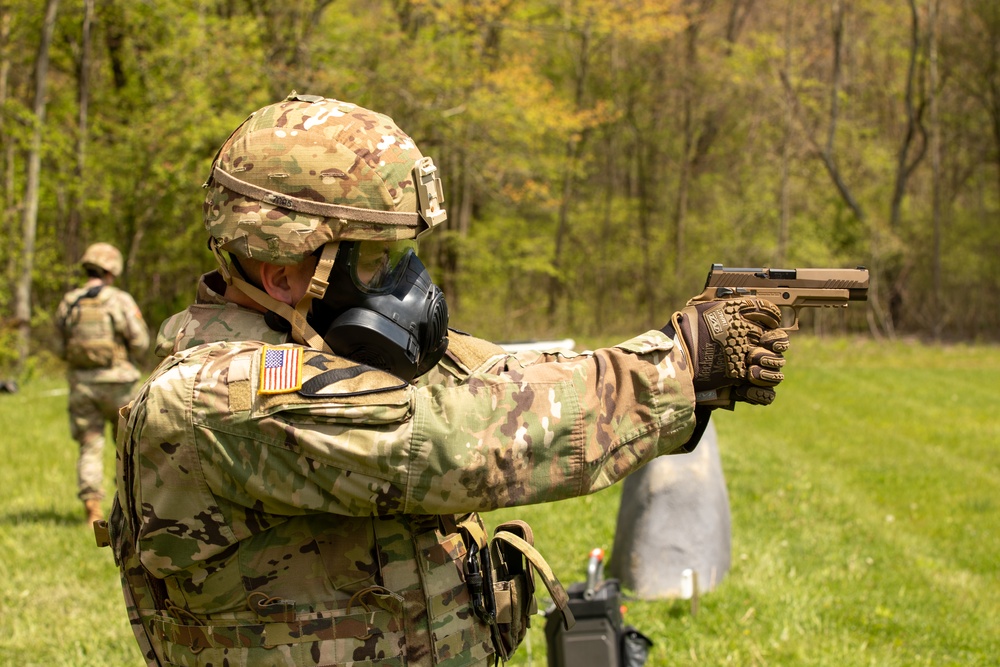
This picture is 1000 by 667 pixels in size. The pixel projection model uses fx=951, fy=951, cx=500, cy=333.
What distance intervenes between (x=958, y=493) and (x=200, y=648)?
26.5ft

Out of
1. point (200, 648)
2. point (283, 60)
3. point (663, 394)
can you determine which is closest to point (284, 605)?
point (200, 648)

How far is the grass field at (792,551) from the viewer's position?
16.5 feet

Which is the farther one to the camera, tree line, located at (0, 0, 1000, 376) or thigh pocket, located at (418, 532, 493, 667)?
tree line, located at (0, 0, 1000, 376)

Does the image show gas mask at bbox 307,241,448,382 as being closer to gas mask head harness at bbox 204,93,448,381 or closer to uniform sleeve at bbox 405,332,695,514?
gas mask head harness at bbox 204,93,448,381

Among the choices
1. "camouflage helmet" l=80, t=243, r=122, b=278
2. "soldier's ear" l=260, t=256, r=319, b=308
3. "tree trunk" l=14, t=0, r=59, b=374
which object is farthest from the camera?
"tree trunk" l=14, t=0, r=59, b=374

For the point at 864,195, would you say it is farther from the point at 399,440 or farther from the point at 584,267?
the point at 399,440

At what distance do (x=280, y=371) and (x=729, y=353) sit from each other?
3.10 feet

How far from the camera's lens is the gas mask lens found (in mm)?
2133

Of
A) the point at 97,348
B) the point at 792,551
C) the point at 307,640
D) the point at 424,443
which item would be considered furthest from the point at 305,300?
the point at 97,348

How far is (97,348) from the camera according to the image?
25.3 ft

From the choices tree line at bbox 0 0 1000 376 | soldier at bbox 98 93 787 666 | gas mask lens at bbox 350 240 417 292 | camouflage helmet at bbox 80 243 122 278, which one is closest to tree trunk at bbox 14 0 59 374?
tree line at bbox 0 0 1000 376

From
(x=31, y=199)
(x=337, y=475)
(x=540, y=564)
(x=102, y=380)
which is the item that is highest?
(x=337, y=475)

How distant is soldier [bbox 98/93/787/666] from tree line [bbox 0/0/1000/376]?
43.7 ft

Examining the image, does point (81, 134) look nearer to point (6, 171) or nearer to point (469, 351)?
point (6, 171)
